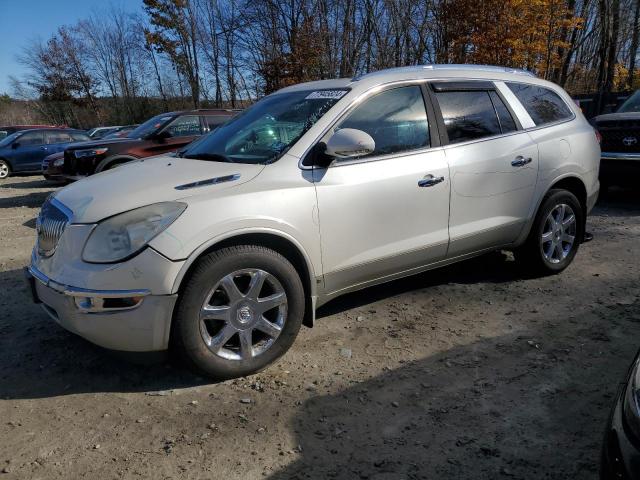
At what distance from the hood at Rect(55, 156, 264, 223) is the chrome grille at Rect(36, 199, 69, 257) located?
0.08 metres

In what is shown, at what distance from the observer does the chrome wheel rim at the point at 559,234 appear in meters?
4.52

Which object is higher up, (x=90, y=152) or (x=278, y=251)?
(x=90, y=152)

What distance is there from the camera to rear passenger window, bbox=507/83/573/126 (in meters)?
4.36

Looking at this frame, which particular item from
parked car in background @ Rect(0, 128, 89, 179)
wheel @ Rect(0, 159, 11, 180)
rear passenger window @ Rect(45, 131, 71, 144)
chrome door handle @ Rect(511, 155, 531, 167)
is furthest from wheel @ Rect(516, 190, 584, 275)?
wheel @ Rect(0, 159, 11, 180)

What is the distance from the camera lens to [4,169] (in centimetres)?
1543

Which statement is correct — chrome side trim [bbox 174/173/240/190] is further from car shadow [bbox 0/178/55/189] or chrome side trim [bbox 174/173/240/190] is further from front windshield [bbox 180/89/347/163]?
car shadow [bbox 0/178/55/189]

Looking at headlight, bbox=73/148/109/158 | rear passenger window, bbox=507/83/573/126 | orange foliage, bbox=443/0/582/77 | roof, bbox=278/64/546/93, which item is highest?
orange foliage, bbox=443/0/582/77

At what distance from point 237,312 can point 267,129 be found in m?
1.37

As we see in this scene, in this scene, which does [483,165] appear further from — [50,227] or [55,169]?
[55,169]

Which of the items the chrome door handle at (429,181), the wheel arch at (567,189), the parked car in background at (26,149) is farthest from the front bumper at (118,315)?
the parked car in background at (26,149)

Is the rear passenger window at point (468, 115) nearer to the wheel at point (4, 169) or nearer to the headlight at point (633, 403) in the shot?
the headlight at point (633, 403)

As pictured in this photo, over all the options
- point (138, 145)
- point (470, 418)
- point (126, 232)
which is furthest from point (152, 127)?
point (470, 418)

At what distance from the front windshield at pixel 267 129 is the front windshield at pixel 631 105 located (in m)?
7.12

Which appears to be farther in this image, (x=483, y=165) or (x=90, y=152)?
(x=90, y=152)
